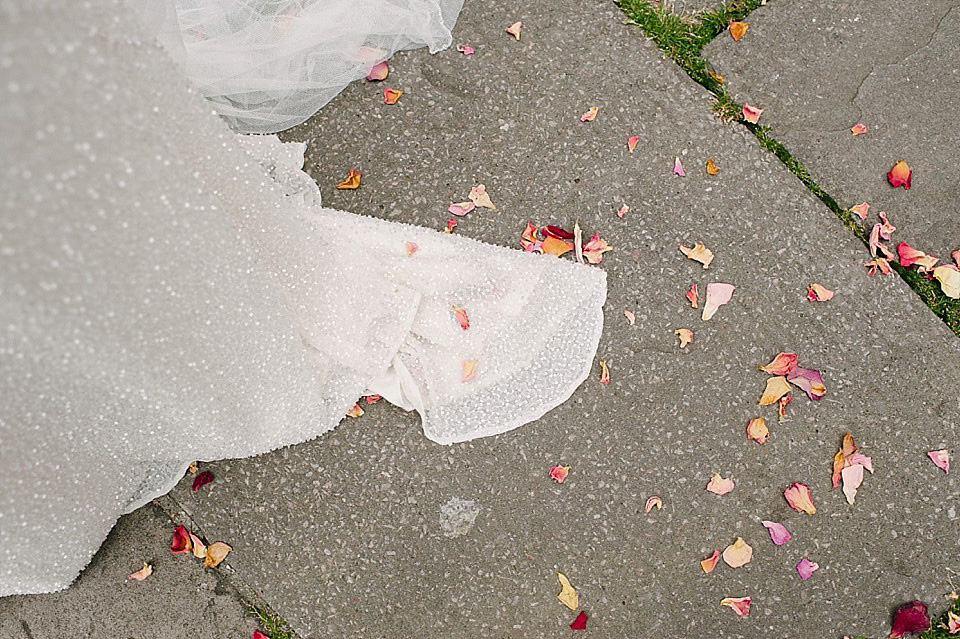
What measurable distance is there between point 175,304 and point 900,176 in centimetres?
177

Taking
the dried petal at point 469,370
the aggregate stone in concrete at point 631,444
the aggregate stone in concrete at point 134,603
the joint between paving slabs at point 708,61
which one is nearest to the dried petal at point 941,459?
the aggregate stone in concrete at point 631,444

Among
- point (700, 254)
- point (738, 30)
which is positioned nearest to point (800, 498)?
point (700, 254)

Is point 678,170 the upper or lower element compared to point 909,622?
upper

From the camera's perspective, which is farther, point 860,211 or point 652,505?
point 860,211

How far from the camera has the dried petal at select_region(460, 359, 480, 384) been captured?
5.84 feet

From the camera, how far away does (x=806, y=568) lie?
1809 mm

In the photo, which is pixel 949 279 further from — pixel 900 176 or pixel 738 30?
pixel 738 30

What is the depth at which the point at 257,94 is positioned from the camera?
193 centimetres

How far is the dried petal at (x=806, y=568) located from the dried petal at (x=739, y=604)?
0.45ft

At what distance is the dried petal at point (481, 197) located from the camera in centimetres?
202

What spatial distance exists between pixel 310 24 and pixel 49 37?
3.63ft

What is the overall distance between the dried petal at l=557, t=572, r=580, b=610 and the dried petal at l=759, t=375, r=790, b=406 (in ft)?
2.03

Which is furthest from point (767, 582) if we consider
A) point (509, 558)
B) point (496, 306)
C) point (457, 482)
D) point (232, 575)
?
point (232, 575)

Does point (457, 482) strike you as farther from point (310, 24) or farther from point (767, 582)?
point (310, 24)
